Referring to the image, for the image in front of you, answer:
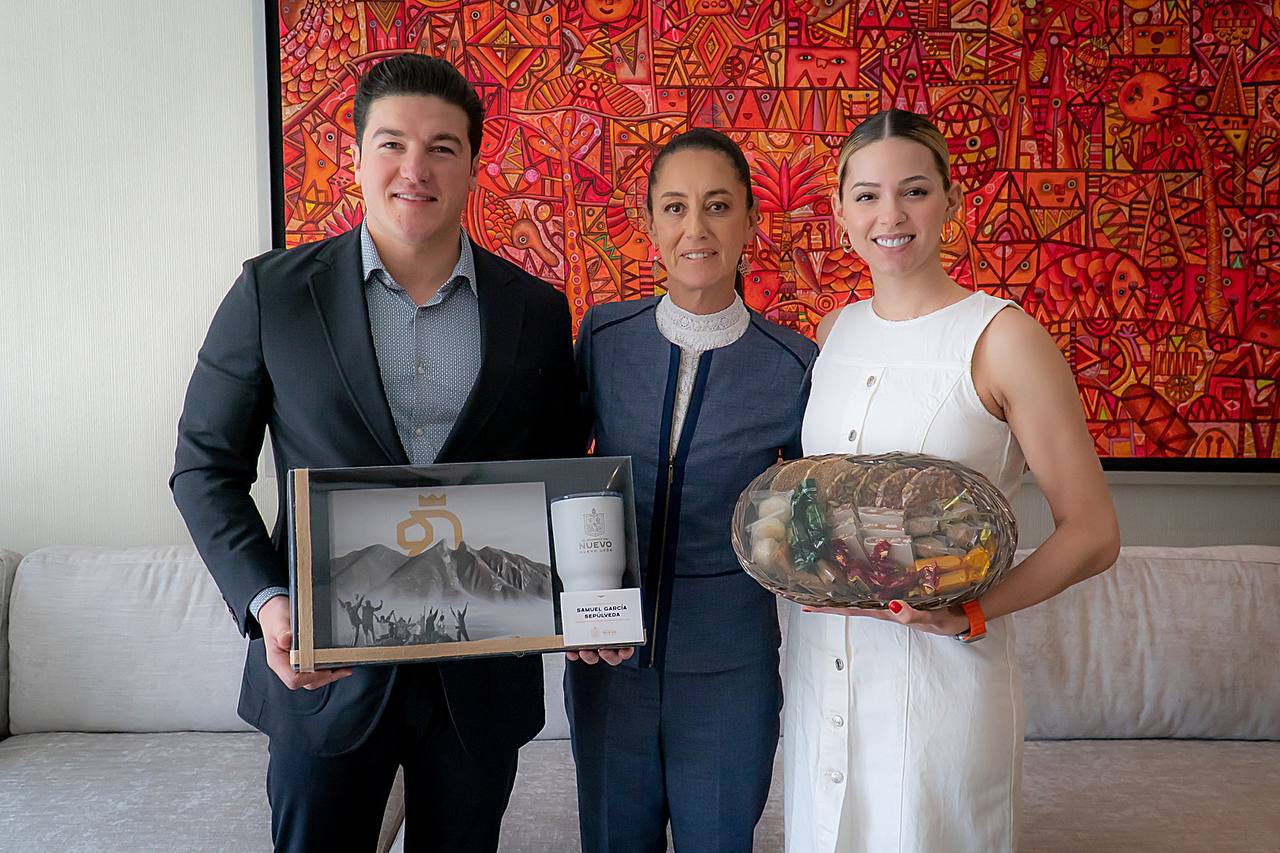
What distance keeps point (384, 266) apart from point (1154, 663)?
212 cm

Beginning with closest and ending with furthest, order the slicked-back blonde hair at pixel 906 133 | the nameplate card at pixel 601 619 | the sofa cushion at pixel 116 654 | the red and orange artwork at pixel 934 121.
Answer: the nameplate card at pixel 601 619
the slicked-back blonde hair at pixel 906 133
the sofa cushion at pixel 116 654
the red and orange artwork at pixel 934 121

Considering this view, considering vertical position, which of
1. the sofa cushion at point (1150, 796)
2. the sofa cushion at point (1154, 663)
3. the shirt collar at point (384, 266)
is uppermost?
the shirt collar at point (384, 266)

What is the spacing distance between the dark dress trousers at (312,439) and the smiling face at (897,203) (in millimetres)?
574

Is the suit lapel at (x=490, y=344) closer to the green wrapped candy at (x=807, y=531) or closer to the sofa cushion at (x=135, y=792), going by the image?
the green wrapped candy at (x=807, y=531)

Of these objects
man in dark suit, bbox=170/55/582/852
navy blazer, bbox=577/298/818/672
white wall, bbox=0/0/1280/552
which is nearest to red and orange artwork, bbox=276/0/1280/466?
white wall, bbox=0/0/1280/552

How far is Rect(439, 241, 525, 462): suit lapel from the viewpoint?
4.62ft

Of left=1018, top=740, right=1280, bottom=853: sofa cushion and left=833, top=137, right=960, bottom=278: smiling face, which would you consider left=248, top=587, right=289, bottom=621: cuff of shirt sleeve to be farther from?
left=1018, top=740, right=1280, bottom=853: sofa cushion

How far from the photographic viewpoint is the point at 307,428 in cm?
139

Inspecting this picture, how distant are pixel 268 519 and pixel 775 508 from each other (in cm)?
192

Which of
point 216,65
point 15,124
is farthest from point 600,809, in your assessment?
point 15,124

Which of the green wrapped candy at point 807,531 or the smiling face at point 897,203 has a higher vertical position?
the smiling face at point 897,203

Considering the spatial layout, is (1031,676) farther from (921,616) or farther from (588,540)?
(588,540)

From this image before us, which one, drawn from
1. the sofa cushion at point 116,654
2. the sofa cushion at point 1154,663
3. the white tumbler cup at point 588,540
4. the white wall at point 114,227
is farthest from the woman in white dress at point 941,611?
the sofa cushion at point 116,654

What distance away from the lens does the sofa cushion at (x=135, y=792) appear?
1.89 meters
